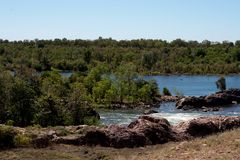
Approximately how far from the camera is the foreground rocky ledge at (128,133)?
29.6 metres

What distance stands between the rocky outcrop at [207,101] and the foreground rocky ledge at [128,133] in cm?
6231

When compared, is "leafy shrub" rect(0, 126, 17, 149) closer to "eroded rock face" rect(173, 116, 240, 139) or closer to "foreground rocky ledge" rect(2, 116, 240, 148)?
"foreground rocky ledge" rect(2, 116, 240, 148)

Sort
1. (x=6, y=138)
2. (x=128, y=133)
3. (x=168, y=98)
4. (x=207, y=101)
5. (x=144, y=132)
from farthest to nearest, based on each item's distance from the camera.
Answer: (x=168, y=98) < (x=207, y=101) < (x=144, y=132) < (x=128, y=133) < (x=6, y=138)

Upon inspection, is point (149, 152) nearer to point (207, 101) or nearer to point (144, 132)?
point (144, 132)

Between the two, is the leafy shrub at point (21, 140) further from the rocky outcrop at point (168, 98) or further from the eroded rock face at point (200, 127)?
the rocky outcrop at point (168, 98)

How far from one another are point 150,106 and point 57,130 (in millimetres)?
69256

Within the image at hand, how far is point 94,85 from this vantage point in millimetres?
110062

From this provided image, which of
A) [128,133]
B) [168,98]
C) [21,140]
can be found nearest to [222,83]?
[168,98]

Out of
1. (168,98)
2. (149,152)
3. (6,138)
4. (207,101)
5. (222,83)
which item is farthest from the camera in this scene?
(222,83)

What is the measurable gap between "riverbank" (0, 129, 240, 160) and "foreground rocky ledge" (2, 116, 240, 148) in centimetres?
77

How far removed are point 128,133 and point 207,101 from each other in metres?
72.4

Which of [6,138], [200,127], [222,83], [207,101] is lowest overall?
[207,101]

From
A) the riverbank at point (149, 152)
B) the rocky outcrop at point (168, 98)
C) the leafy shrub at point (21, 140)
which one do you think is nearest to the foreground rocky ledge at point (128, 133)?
the leafy shrub at point (21, 140)

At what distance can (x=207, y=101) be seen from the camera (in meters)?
100
